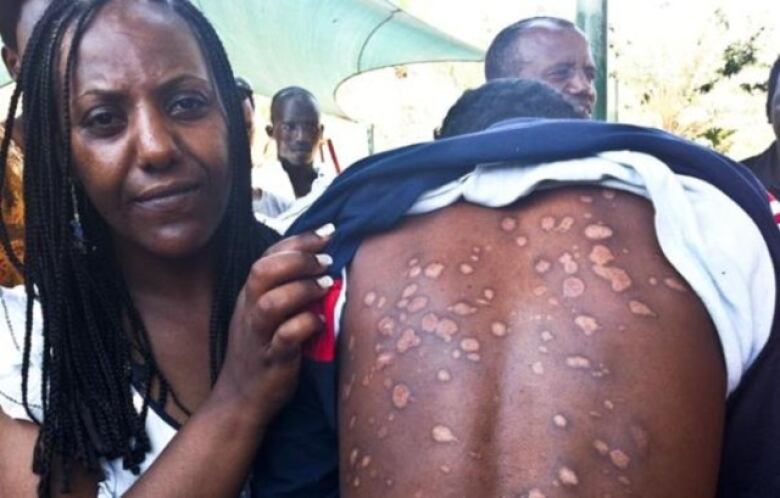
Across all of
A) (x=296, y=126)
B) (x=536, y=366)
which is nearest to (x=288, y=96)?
(x=296, y=126)

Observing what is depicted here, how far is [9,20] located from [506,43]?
242 centimetres

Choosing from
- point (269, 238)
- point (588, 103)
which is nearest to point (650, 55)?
point (588, 103)

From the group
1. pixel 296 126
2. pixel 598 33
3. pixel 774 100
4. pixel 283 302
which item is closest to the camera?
pixel 283 302

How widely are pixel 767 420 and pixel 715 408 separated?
13 centimetres

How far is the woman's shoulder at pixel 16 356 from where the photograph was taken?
1812 mm

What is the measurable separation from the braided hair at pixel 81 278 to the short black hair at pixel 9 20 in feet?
0.73

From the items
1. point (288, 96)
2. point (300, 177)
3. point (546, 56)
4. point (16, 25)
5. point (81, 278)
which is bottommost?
point (300, 177)

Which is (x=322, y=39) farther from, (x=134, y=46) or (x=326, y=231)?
(x=326, y=231)

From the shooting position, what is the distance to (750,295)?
1.45m

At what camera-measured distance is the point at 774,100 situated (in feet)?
13.6

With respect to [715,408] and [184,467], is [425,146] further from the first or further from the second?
[184,467]

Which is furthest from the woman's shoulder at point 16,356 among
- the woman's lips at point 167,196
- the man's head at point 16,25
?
the man's head at point 16,25

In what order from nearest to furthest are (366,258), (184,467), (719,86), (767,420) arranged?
1. (767,420)
2. (366,258)
3. (184,467)
4. (719,86)

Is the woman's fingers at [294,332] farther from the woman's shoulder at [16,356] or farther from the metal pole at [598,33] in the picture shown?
the metal pole at [598,33]
